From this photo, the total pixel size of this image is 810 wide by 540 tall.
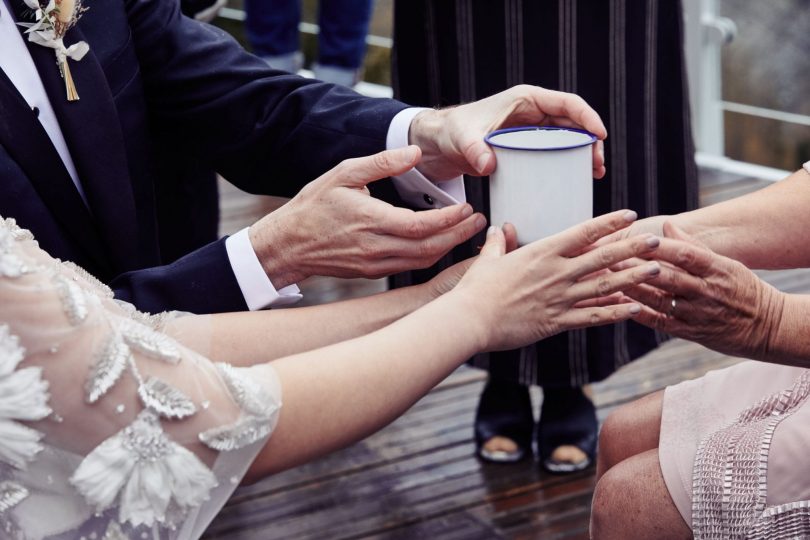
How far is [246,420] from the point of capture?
1276 mm

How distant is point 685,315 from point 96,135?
927 millimetres

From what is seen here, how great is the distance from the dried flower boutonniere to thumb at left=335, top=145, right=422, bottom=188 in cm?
46

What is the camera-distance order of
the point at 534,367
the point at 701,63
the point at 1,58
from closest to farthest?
1. the point at 1,58
2. the point at 534,367
3. the point at 701,63

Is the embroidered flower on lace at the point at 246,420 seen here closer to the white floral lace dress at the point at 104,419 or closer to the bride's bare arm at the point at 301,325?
the white floral lace dress at the point at 104,419

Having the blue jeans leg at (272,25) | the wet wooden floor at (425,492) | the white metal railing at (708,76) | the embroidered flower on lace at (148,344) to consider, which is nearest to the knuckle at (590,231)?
the embroidered flower on lace at (148,344)

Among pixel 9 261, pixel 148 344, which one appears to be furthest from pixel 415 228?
pixel 9 261

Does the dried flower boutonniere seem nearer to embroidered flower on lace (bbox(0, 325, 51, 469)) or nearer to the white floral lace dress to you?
the white floral lace dress

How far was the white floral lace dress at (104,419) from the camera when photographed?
47.3 inches

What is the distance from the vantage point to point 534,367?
8.77ft

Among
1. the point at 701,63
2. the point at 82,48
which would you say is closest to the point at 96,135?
the point at 82,48

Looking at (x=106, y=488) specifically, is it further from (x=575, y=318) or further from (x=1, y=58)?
(x=1, y=58)

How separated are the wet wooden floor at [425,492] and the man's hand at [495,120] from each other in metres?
0.94

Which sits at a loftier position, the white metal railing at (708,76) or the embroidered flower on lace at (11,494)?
the embroidered flower on lace at (11,494)

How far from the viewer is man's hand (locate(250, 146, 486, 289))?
1610 millimetres
